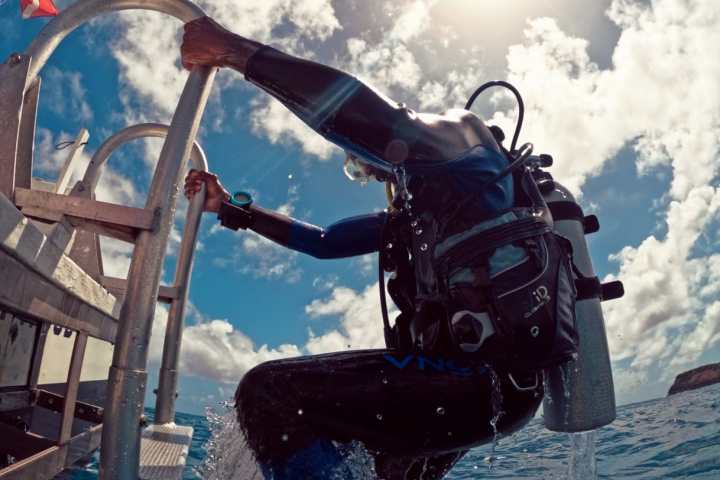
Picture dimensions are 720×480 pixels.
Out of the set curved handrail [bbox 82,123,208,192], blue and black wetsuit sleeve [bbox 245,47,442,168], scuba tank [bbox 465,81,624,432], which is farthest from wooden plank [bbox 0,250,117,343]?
scuba tank [bbox 465,81,624,432]

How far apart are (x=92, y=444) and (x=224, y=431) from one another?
107 inches

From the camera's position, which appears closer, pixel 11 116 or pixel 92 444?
pixel 11 116

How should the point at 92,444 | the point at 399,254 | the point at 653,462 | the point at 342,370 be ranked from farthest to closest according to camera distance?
1. the point at 653,462
2. the point at 92,444
3. the point at 399,254
4. the point at 342,370

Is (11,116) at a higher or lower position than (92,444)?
higher

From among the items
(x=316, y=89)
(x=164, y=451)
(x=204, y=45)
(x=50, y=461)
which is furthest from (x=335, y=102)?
(x=50, y=461)

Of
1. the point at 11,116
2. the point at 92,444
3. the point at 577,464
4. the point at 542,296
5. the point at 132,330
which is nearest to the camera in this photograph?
the point at 132,330

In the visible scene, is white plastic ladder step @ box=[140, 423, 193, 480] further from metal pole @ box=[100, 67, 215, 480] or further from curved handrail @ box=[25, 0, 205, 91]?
curved handrail @ box=[25, 0, 205, 91]

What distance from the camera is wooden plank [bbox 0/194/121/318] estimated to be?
1.61m

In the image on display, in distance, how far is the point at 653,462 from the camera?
9.12 metres

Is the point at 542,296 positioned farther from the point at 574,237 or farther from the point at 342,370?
the point at 574,237

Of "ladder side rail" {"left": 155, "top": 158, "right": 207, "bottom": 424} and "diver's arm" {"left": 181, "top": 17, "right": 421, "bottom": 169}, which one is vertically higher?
"diver's arm" {"left": 181, "top": 17, "right": 421, "bottom": 169}

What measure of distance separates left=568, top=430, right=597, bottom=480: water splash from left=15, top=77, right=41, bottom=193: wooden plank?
3.12 metres

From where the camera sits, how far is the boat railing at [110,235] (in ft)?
4.70

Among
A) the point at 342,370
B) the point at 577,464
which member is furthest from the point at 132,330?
the point at 577,464
